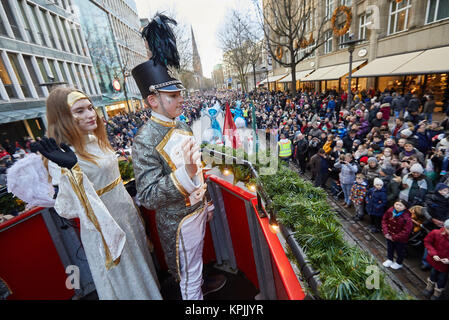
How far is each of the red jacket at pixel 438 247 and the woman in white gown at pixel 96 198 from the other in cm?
391

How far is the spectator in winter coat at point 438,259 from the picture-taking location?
3.10 m

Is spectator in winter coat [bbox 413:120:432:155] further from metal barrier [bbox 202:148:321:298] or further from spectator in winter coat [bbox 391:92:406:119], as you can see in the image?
metal barrier [bbox 202:148:321:298]

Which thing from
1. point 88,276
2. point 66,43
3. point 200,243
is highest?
point 66,43

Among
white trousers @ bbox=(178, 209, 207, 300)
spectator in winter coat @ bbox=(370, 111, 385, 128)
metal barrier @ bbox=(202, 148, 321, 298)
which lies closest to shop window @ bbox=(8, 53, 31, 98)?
white trousers @ bbox=(178, 209, 207, 300)

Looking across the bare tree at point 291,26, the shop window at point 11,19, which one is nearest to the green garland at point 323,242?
the bare tree at point 291,26

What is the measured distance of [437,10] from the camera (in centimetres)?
1166

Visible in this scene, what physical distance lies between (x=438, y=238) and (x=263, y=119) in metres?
12.5

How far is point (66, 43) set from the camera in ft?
74.9

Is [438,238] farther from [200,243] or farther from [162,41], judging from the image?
[162,41]

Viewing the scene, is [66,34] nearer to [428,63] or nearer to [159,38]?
[159,38]

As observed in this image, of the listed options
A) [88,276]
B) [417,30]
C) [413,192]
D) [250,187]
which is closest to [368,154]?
[413,192]

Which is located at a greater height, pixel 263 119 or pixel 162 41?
pixel 162 41

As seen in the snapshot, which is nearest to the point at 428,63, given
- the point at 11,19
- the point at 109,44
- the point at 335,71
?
the point at 335,71
